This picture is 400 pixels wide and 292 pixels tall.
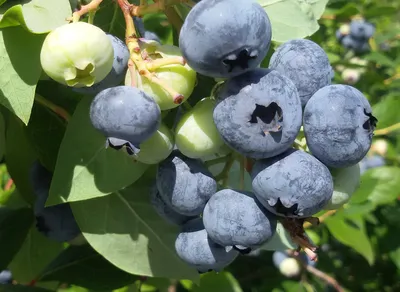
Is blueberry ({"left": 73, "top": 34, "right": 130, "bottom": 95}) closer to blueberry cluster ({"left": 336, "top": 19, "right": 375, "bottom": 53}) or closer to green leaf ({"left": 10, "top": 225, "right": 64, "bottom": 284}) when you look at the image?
green leaf ({"left": 10, "top": 225, "right": 64, "bottom": 284})

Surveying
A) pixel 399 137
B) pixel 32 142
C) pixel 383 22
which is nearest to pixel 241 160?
pixel 32 142

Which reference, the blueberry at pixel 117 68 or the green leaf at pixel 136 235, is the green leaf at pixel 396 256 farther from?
the blueberry at pixel 117 68


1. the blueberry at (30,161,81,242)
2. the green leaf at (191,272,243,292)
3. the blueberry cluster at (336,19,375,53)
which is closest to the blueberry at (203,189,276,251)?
the blueberry at (30,161,81,242)

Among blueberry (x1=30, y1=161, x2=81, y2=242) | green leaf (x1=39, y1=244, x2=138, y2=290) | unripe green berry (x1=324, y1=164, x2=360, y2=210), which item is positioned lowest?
green leaf (x1=39, y1=244, x2=138, y2=290)

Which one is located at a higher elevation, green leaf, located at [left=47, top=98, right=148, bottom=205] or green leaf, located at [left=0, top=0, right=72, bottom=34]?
green leaf, located at [left=0, top=0, right=72, bottom=34]

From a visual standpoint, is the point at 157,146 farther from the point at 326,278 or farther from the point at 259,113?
the point at 326,278

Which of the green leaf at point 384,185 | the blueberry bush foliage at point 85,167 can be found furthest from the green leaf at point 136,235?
the green leaf at point 384,185

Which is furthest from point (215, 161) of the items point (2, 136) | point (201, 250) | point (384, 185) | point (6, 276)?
point (384, 185)
